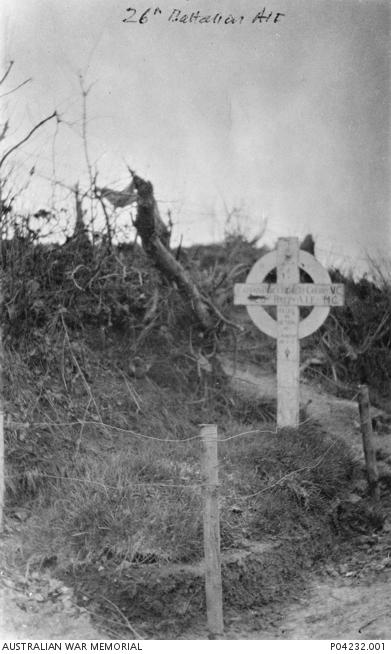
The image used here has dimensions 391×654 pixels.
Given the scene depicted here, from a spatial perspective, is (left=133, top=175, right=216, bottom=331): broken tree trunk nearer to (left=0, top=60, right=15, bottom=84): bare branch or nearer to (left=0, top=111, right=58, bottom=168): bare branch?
(left=0, top=111, right=58, bottom=168): bare branch

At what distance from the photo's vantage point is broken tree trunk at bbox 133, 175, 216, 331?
7230mm

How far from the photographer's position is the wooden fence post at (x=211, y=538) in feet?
13.0

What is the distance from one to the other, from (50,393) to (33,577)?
2.03m

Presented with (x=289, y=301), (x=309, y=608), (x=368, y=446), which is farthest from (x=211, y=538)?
Result: (x=289, y=301)

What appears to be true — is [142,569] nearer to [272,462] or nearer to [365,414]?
[272,462]

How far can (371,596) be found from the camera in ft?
14.9

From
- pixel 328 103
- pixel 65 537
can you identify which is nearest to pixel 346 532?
pixel 65 537

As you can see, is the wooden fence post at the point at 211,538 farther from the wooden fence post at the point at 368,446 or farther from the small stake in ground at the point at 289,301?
the small stake in ground at the point at 289,301

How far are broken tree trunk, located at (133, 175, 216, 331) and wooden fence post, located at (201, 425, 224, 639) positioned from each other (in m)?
3.88

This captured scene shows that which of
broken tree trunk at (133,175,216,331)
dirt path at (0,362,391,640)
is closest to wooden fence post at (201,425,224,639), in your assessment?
dirt path at (0,362,391,640)
